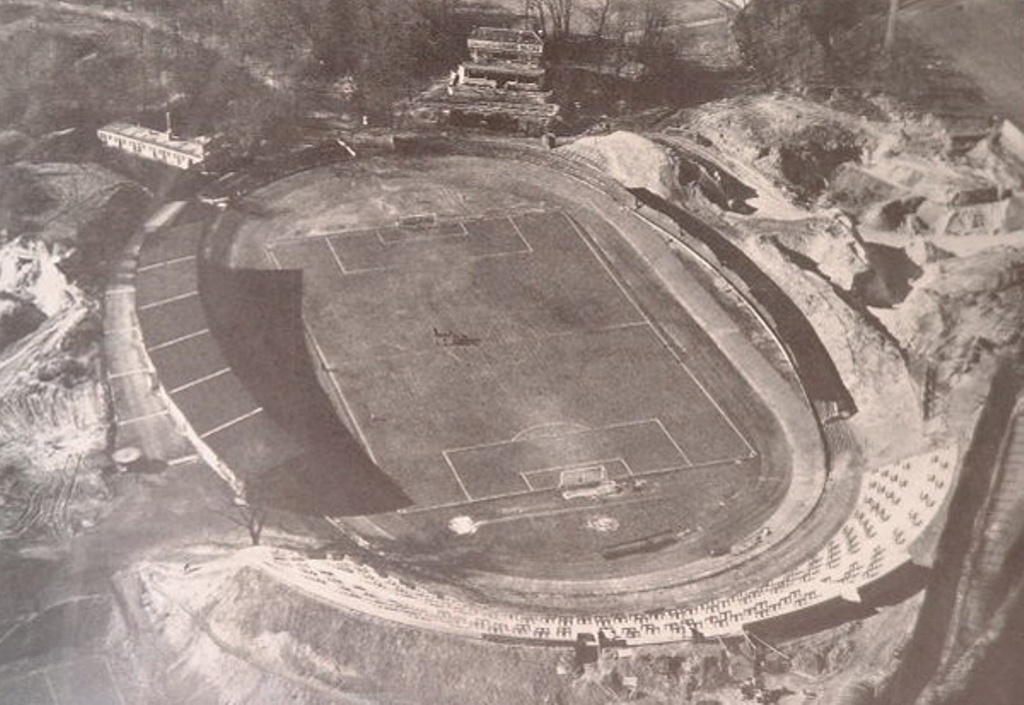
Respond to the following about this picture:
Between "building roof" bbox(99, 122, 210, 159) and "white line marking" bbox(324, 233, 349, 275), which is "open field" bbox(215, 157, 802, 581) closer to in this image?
"white line marking" bbox(324, 233, 349, 275)

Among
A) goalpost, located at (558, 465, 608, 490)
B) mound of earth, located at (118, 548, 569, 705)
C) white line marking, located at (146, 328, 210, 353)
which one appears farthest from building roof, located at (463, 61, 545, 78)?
mound of earth, located at (118, 548, 569, 705)

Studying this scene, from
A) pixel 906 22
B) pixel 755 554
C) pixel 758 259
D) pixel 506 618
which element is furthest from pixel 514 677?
pixel 906 22

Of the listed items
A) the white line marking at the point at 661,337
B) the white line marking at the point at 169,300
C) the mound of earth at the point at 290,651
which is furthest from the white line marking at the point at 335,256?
the mound of earth at the point at 290,651

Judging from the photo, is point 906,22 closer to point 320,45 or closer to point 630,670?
point 320,45

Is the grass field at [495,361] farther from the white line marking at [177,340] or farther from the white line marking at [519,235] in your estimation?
the white line marking at [177,340]

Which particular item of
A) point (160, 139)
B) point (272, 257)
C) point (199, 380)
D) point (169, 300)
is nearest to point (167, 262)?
point (169, 300)

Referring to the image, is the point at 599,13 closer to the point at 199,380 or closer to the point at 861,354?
the point at 861,354
